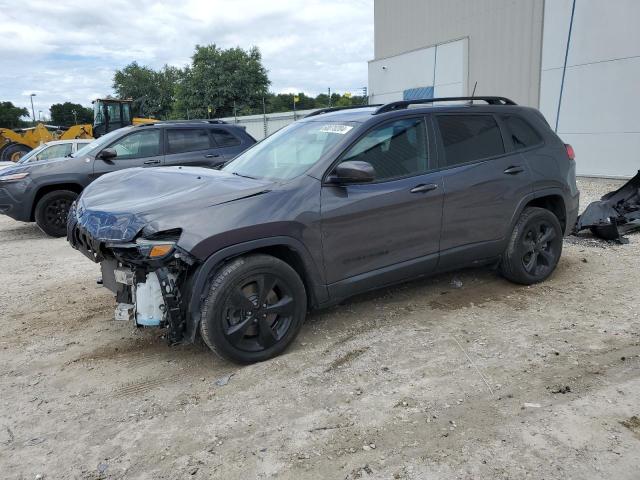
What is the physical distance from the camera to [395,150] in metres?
4.21

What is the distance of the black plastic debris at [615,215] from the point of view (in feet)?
22.6

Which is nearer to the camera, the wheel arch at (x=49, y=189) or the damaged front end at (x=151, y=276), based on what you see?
the damaged front end at (x=151, y=276)

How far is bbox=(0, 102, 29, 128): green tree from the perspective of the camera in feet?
211

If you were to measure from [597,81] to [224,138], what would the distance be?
10.4 m

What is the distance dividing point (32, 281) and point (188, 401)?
374cm

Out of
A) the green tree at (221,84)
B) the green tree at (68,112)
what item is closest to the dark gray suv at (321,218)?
the green tree at (221,84)

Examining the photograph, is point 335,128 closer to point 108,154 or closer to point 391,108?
point 391,108

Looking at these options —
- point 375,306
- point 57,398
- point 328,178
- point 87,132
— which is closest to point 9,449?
point 57,398

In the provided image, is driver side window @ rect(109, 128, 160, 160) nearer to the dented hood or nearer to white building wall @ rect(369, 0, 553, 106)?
the dented hood

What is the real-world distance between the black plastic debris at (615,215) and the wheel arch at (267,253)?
15.9ft

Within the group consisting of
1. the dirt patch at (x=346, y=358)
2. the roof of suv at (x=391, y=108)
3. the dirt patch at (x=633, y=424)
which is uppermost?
the roof of suv at (x=391, y=108)

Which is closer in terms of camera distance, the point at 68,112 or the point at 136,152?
the point at 136,152

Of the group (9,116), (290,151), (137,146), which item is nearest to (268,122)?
(137,146)

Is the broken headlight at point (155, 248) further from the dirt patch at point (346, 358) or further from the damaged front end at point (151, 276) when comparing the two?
the dirt patch at point (346, 358)
